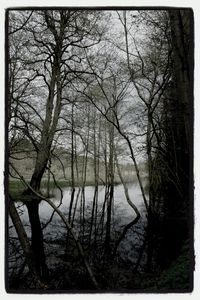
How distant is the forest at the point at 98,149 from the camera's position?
192cm

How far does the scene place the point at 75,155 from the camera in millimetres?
2014

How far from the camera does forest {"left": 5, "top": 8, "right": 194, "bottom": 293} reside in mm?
1919

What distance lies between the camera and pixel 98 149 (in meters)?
2.00

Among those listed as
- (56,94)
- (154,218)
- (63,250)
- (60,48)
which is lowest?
(63,250)

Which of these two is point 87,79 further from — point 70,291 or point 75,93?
point 70,291

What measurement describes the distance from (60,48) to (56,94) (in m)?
0.22

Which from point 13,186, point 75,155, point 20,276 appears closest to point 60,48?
point 75,155

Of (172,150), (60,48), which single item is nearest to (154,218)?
(172,150)

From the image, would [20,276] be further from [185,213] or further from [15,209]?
[185,213]

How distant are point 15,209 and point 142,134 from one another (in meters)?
0.69

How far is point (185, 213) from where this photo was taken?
1.92 m

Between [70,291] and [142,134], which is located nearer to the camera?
[70,291]
